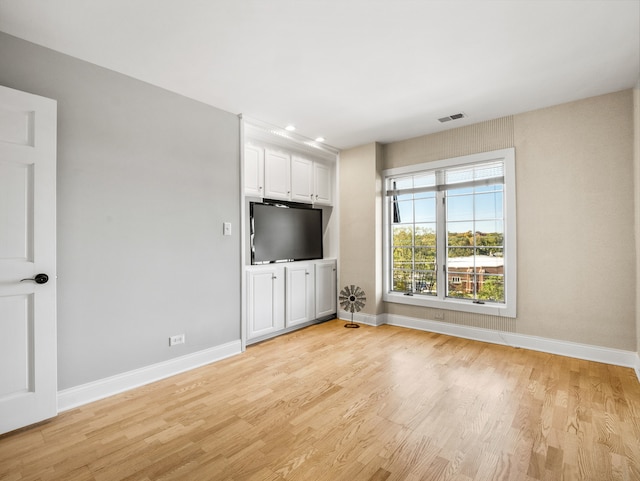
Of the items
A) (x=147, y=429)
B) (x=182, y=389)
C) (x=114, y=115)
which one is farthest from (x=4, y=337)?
(x=114, y=115)

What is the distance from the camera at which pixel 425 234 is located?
14.5ft

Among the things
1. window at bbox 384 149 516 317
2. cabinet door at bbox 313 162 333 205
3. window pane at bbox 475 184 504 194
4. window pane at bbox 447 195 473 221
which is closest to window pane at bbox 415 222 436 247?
window at bbox 384 149 516 317

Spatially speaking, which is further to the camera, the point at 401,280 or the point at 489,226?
the point at 401,280

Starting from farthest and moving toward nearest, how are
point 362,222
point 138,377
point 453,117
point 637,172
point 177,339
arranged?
point 362,222, point 453,117, point 177,339, point 637,172, point 138,377

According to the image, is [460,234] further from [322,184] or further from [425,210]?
[322,184]

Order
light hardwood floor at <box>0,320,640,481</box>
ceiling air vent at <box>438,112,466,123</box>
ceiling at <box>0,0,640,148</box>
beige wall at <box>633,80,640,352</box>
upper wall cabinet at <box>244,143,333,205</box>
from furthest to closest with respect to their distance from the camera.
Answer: upper wall cabinet at <box>244,143,333,205</box>
ceiling air vent at <box>438,112,466,123</box>
beige wall at <box>633,80,640,352</box>
ceiling at <box>0,0,640,148</box>
light hardwood floor at <box>0,320,640,481</box>

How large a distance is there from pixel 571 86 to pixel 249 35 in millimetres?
2886

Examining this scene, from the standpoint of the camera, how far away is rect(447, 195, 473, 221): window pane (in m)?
4.08

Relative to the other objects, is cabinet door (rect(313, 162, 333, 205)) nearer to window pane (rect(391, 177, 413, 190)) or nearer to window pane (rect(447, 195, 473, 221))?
window pane (rect(391, 177, 413, 190))

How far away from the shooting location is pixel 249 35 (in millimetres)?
2240

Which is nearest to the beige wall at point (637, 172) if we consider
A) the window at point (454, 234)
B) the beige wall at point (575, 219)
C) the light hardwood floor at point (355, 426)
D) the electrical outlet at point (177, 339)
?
the beige wall at point (575, 219)

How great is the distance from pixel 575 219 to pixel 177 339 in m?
4.07

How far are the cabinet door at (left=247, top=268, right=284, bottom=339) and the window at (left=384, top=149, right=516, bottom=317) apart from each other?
1.59 meters

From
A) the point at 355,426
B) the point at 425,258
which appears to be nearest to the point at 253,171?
the point at 425,258
